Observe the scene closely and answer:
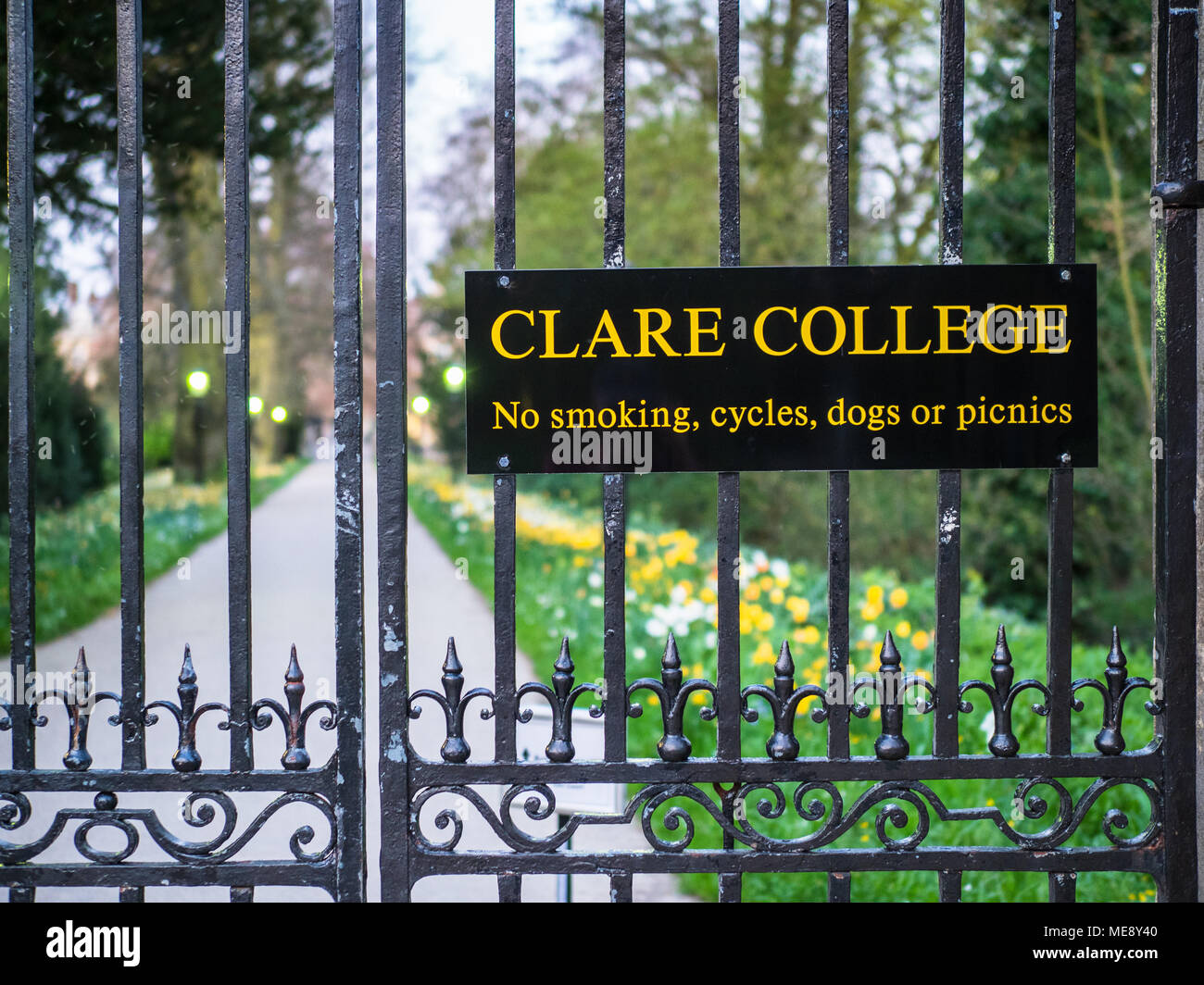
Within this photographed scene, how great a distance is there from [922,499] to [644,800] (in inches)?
330

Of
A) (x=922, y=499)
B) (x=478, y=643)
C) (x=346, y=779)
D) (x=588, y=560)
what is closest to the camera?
(x=346, y=779)

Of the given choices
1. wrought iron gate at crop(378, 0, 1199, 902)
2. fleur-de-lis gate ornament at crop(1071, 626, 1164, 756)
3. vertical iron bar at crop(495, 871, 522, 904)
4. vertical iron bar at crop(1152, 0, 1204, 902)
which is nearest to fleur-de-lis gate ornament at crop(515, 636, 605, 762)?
wrought iron gate at crop(378, 0, 1199, 902)

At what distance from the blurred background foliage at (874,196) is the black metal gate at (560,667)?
571 cm

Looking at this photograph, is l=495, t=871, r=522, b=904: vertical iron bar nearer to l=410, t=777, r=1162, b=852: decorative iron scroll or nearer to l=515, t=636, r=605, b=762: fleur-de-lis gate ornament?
l=410, t=777, r=1162, b=852: decorative iron scroll

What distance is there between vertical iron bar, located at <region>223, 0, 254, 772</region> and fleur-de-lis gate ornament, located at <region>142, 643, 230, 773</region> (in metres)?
0.08

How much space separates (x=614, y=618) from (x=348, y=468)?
0.78 meters

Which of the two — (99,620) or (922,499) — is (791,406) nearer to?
(99,620)

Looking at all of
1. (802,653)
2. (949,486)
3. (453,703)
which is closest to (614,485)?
(453,703)

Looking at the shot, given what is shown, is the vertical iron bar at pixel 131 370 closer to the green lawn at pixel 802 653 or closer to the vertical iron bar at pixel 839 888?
the vertical iron bar at pixel 839 888

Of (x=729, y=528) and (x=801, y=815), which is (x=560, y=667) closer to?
(x=729, y=528)

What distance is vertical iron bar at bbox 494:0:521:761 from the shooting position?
2.39m

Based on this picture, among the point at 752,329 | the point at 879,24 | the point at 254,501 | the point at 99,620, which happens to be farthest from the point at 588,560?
the point at 254,501

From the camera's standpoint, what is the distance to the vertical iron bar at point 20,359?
96.3 inches

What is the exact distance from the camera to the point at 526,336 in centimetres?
250
